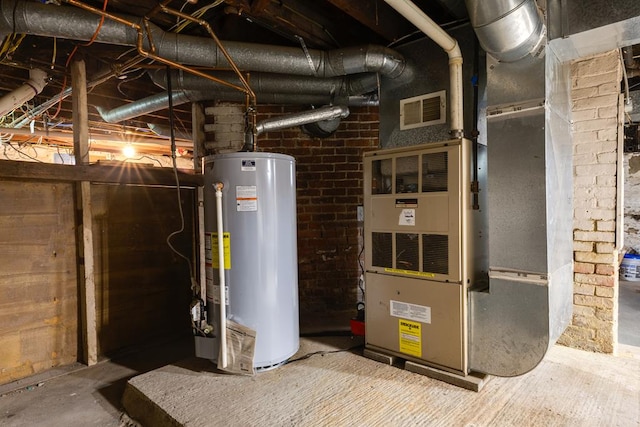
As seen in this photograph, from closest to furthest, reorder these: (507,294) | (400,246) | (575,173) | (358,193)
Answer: (507,294), (400,246), (575,173), (358,193)

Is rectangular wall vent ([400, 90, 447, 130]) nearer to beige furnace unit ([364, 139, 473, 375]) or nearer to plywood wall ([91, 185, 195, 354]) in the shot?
beige furnace unit ([364, 139, 473, 375])

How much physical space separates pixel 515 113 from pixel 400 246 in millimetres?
980

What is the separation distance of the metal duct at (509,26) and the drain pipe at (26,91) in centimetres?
324

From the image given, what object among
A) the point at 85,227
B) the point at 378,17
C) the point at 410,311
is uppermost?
the point at 378,17

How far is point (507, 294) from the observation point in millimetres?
1883

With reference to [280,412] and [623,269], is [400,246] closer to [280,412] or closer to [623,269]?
[280,412]

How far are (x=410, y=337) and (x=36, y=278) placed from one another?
2.49 m

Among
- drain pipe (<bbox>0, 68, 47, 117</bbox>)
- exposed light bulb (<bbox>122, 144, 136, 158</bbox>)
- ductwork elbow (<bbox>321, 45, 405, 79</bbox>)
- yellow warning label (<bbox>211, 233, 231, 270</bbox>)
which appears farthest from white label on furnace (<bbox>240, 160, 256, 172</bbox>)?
exposed light bulb (<bbox>122, 144, 136, 158</bbox>)

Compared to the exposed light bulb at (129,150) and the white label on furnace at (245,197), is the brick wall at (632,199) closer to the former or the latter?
the white label on furnace at (245,197)

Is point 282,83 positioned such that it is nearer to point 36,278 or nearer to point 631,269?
point 36,278

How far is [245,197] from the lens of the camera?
211 centimetres

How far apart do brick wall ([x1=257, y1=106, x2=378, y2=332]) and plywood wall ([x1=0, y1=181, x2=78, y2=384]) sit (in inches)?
66.2

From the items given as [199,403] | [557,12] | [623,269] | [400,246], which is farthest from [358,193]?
[623,269]

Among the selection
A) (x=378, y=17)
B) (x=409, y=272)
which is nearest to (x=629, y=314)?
(x=409, y=272)
